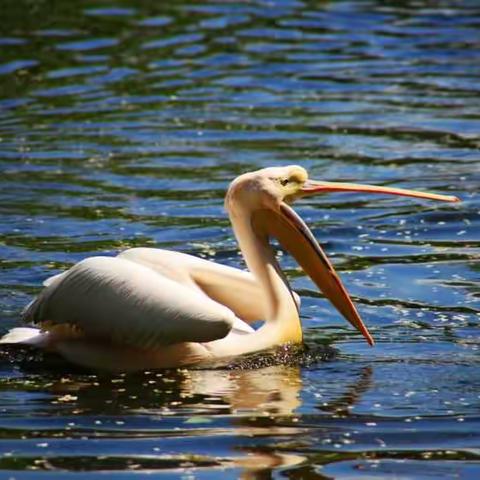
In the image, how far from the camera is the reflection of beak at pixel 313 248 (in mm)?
6438

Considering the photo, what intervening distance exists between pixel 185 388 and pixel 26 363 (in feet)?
2.51

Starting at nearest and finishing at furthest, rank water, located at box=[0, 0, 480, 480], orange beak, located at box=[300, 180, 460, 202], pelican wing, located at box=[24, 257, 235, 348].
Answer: water, located at box=[0, 0, 480, 480] < pelican wing, located at box=[24, 257, 235, 348] < orange beak, located at box=[300, 180, 460, 202]

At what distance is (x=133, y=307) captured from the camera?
5984 millimetres

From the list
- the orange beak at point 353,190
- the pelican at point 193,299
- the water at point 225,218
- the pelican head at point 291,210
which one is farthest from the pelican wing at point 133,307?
the orange beak at point 353,190

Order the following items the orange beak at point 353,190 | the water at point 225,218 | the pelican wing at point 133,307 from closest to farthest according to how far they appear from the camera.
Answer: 1. the water at point 225,218
2. the pelican wing at point 133,307
3. the orange beak at point 353,190

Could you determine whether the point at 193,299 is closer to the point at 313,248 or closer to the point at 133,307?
the point at 133,307

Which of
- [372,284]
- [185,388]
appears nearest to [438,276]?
[372,284]

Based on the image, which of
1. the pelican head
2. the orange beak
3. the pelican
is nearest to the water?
the pelican

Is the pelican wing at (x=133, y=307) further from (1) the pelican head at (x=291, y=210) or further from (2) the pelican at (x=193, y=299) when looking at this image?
(1) the pelican head at (x=291, y=210)

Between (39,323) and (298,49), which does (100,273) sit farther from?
(298,49)

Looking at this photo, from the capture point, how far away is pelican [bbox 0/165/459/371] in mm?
5988

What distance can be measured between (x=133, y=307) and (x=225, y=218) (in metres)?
2.99

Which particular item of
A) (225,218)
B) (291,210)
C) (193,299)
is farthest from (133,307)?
(225,218)

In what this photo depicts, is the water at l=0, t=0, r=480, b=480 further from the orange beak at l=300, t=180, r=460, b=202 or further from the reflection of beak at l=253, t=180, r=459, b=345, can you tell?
the orange beak at l=300, t=180, r=460, b=202
